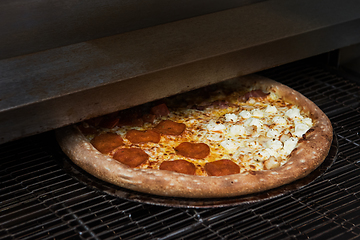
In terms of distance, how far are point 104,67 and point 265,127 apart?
1.11 metres

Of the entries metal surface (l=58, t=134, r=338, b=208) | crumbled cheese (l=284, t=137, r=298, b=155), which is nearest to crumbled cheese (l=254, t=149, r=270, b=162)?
crumbled cheese (l=284, t=137, r=298, b=155)

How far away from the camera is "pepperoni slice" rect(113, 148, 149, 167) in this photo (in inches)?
92.7

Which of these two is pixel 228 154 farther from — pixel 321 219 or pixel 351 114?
pixel 351 114

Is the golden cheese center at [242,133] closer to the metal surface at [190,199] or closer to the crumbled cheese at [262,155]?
the crumbled cheese at [262,155]

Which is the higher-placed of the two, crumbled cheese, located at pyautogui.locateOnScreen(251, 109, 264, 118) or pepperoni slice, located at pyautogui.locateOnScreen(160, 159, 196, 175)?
pepperoni slice, located at pyautogui.locateOnScreen(160, 159, 196, 175)

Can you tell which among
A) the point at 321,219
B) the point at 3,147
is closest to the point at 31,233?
the point at 3,147

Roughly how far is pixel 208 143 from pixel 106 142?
63 cm

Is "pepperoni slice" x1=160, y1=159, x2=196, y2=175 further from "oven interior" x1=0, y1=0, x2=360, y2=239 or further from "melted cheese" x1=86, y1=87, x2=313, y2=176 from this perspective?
"oven interior" x1=0, y1=0, x2=360, y2=239

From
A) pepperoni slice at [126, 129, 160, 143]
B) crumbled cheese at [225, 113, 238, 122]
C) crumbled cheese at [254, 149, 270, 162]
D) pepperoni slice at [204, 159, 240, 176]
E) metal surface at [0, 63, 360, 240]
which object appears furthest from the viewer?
crumbled cheese at [225, 113, 238, 122]

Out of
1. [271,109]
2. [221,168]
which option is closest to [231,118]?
[271,109]

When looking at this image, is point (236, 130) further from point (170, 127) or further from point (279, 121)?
point (170, 127)

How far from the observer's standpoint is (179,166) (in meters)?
2.30

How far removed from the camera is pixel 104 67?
2.32 m

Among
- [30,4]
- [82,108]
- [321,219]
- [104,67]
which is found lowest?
[321,219]
